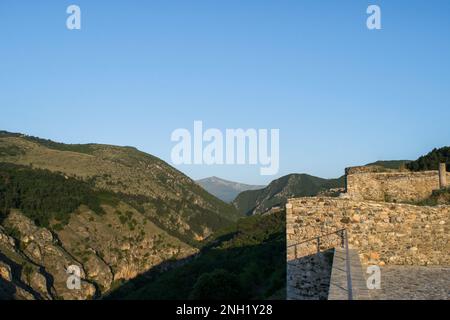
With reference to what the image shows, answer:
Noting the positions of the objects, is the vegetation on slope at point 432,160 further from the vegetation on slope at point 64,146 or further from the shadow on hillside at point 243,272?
the vegetation on slope at point 64,146

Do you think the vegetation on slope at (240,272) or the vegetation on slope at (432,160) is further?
the vegetation on slope at (432,160)

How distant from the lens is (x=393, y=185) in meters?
22.6

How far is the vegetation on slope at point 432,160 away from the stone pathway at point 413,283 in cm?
2038

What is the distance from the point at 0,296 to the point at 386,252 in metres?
40.9

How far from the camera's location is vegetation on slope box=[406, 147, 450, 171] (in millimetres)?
29250

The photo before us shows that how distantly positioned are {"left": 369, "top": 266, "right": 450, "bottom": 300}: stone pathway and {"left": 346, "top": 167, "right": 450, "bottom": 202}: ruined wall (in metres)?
11.8

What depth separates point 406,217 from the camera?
11141mm

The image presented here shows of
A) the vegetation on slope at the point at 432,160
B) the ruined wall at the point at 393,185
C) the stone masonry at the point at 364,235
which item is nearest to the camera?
the stone masonry at the point at 364,235

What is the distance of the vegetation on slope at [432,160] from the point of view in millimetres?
29250

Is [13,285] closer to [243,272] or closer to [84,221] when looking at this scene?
[243,272]

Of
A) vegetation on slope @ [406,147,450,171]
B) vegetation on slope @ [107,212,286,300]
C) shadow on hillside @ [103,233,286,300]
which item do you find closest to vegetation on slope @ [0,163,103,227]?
vegetation on slope @ [107,212,286,300]

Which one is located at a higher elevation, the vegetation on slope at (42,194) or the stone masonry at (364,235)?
the vegetation on slope at (42,194)

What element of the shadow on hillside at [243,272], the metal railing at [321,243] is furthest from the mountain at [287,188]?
the metal railing at [321,243]
